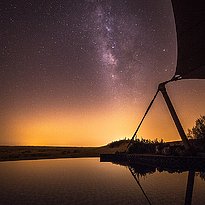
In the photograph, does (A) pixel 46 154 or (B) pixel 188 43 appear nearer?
(B) pixel 188 43

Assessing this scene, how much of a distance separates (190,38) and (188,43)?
1.03 feet

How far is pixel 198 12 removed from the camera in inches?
445

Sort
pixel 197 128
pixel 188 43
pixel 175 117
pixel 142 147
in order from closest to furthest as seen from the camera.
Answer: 1. pixel 188 43
2. pixel 175 117
3. pixel 142 147
4. pixel 197 128

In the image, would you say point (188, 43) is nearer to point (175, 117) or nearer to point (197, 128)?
point (175, 117)

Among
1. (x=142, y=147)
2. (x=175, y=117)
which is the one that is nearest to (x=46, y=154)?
(x=142, y=147)

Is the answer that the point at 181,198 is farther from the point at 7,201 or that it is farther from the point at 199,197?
the point at 7,201

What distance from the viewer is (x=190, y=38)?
1264 centimetres

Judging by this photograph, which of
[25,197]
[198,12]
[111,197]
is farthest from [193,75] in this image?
[25,197]

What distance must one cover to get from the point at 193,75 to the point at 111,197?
940cm

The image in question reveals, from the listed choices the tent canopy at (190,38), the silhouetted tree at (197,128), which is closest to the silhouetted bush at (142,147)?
the silhouetted tree at (197,128)

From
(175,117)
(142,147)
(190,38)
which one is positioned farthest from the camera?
(142,147)

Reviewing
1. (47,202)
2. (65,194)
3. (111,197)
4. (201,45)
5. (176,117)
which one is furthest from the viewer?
(176,117)

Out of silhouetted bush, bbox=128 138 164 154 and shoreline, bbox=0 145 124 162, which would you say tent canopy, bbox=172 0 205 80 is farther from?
shoreline, bbox=0 145 124 162

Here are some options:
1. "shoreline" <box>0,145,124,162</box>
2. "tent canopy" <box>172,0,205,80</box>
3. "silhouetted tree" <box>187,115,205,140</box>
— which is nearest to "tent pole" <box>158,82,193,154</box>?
"tent canopy" <box>172,0,205,80</box>
